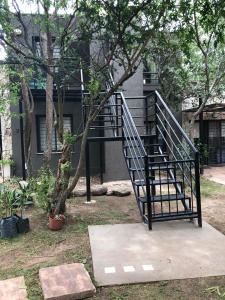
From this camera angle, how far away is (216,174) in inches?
472

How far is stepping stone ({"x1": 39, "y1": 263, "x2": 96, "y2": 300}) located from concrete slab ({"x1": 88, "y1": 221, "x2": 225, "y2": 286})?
194 millimetres

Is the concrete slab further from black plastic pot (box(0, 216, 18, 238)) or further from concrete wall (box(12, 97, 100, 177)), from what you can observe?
concrete wall (box(12, 97, 100, 177))

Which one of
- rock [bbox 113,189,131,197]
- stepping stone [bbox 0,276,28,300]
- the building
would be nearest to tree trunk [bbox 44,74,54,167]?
rock [bbox 113,189,131,197]

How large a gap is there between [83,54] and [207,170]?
822 centimetres

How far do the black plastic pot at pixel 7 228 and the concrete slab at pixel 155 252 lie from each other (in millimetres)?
1180

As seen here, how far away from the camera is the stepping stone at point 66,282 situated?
305 centimetres

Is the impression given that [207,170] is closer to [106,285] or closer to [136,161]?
[136,161]

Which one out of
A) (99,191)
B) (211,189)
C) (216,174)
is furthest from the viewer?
(216,174)

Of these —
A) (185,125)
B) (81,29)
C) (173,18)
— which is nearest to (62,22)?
(81,29)

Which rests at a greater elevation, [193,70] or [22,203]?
[193,70]

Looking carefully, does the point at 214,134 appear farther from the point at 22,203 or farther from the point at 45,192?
the point at 22,203

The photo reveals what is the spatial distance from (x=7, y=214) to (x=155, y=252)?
103 inches

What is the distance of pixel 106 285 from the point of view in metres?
3.34

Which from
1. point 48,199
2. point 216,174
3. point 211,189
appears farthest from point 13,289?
point 216,174
